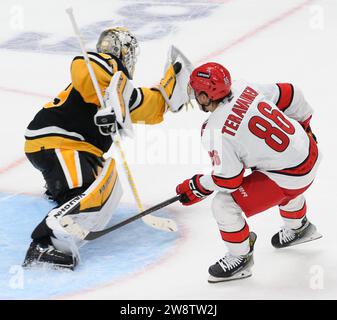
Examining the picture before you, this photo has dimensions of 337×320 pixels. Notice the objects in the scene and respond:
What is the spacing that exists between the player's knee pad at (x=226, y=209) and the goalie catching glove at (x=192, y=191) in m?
0.11

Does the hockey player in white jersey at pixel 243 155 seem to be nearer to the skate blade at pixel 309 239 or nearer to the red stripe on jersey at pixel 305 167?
the red stripe on jersey at pixel 305 167

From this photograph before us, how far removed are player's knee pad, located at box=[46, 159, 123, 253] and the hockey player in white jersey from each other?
1.12ft

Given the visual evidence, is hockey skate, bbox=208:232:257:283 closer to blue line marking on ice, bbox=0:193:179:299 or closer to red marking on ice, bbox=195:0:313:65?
blue line marking on ice, bbox=0:193:179:299

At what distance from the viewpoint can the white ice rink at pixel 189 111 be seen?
10.5 ft

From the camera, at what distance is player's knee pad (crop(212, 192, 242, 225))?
310cm

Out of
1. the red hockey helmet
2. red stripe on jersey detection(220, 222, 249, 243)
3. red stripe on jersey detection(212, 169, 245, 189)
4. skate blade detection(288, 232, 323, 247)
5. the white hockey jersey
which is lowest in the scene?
skate blade detection(288, 232, 323, 247)

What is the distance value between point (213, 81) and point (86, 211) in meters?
0.70

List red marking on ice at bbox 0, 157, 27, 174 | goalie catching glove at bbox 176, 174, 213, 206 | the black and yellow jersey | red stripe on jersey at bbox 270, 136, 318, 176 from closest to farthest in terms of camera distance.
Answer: red stripe on jersey at bbox 270, 136, 318, 176 < goalie catching glove at bbox 176, 174, 213, 206 < the black and yellow jersey < red marking on ice at bbox 0, 157, 27, 174

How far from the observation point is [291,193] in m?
3.16

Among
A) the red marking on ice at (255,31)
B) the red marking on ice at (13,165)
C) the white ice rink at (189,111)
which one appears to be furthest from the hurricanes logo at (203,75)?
the red marking on ice at (255,31)

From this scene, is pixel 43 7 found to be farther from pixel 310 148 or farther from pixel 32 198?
pixel 310 148

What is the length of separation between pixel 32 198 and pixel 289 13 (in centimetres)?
265

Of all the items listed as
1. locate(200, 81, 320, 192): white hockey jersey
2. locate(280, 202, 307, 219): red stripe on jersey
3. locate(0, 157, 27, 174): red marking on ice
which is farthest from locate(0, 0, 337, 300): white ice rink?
locate(200, 81, 320, 192): white hockey jersey
